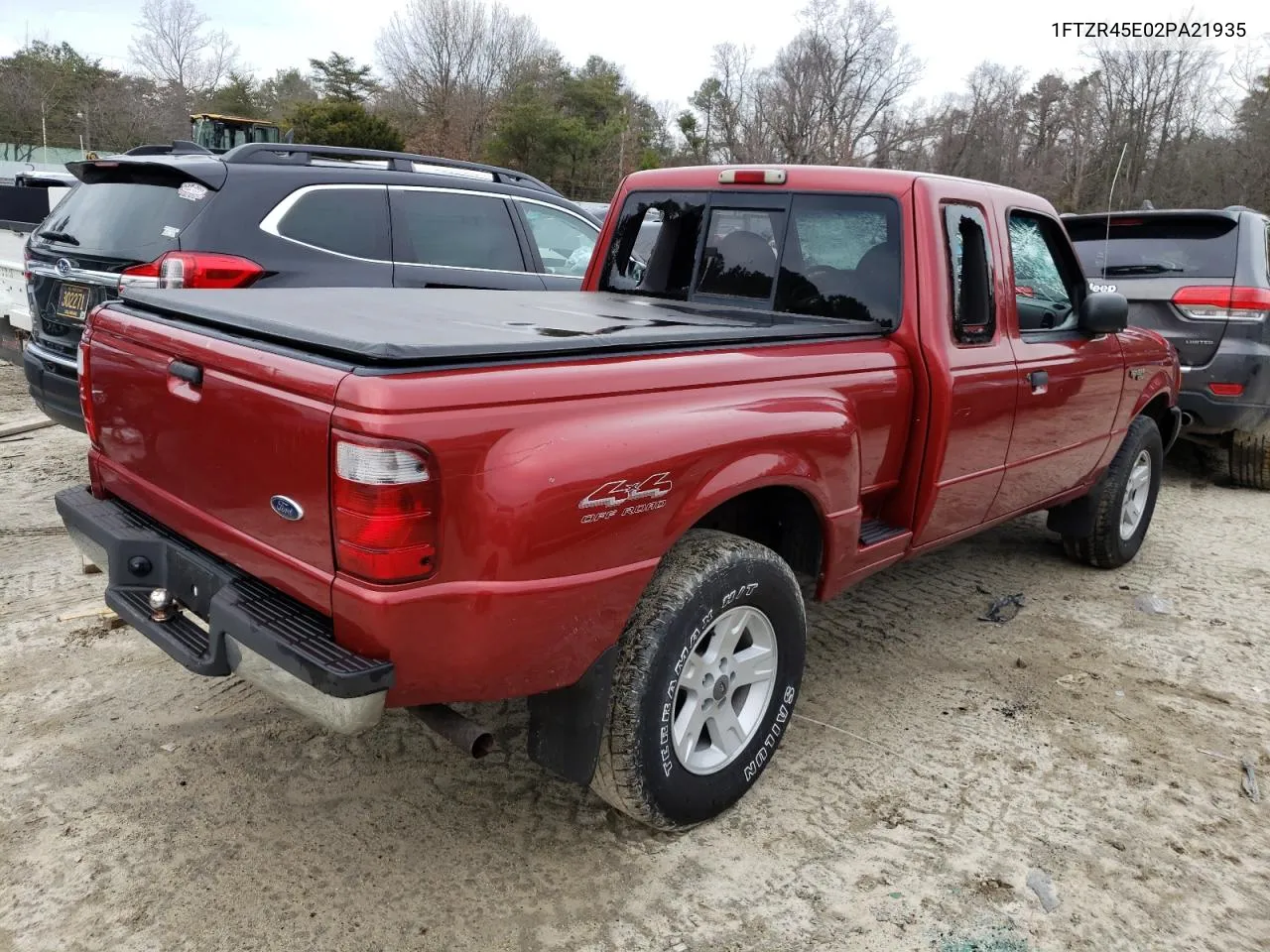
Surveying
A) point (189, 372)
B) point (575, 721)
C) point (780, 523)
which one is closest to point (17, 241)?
point (189, 372)

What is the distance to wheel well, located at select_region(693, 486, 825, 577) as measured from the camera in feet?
9.88

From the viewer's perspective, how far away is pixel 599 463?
Answer: 86.4 inches

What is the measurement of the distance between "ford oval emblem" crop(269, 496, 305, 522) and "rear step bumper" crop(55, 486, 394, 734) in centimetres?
24

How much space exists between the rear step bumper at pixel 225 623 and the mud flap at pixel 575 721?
0.50m

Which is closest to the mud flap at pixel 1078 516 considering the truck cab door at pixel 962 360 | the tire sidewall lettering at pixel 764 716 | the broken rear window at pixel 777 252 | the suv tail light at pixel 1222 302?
the truck cab door at pixel 962 360

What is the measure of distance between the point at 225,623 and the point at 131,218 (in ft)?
12.1

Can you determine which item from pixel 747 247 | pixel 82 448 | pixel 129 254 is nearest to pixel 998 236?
pixel 747 247

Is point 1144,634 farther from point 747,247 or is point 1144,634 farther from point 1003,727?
point 747,247

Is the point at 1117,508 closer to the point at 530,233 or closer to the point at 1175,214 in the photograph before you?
the point at 1175,214

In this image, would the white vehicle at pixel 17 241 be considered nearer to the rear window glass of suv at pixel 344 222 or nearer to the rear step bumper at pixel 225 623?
the rear window glass of suv at pixel 344 222

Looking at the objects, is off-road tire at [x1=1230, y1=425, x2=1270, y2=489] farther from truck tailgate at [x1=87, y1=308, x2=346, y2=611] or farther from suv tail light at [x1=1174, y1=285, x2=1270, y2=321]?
truck tailgate at [x1=87, y1=308, x2=346, y2=611]

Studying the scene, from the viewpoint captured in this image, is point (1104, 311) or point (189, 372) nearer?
point (189, 372)

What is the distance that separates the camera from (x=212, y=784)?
291cm

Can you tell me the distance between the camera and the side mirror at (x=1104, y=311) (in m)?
4.02
